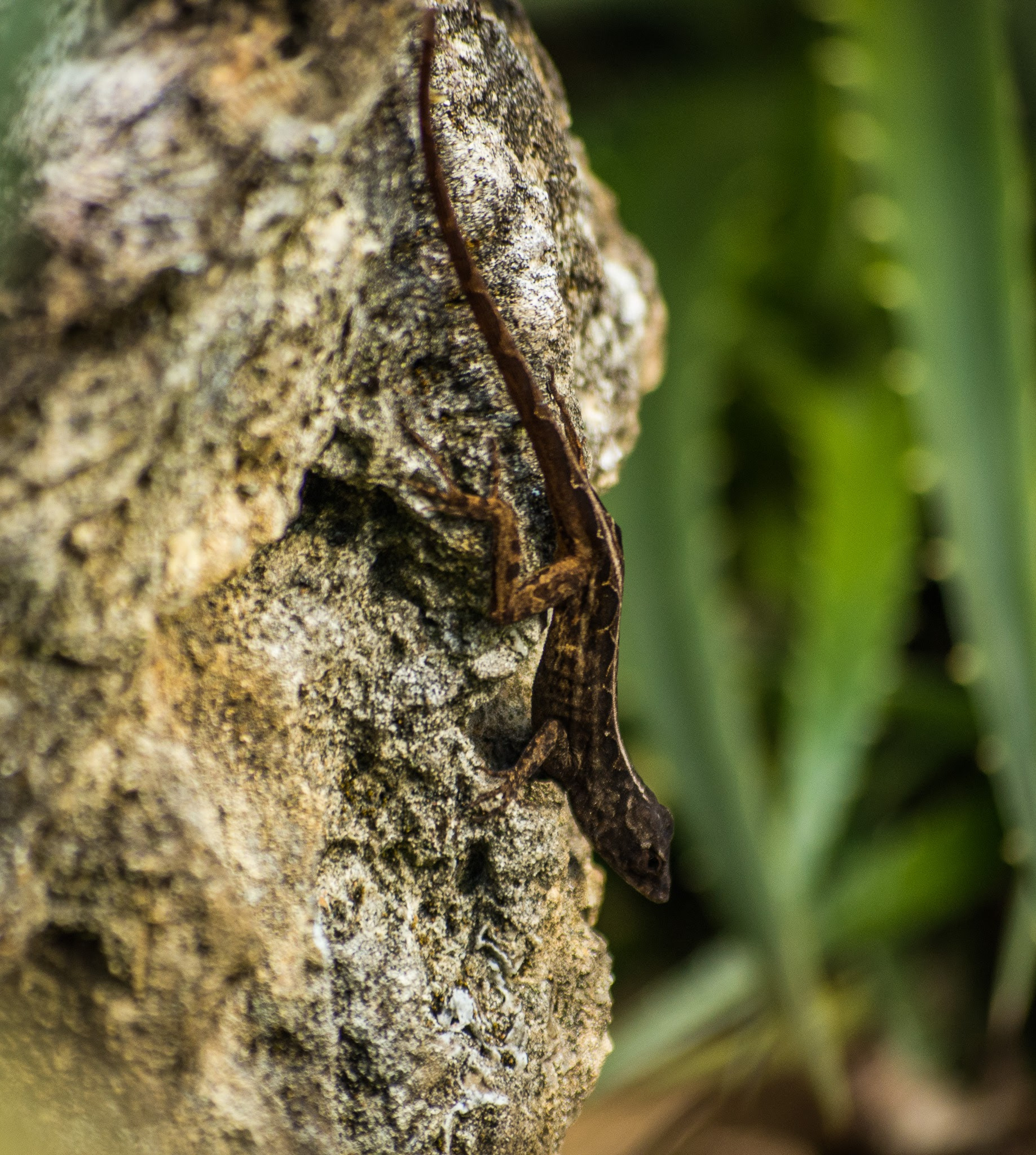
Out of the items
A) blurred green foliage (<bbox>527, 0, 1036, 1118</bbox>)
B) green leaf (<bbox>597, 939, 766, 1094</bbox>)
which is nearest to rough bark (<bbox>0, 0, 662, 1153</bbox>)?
blurred green foliage (<bbox>527, 0, 1036, 1118</bbox>)

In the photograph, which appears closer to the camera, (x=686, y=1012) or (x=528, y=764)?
(x=528, y=764)

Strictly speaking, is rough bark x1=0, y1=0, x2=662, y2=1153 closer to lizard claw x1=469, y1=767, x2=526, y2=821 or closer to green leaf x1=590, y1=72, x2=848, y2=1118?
lizard claw x1=469, y1=767, x2=526, y2=821

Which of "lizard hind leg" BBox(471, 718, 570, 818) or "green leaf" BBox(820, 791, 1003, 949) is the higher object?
"lizard hind leg" BBox(471, 718, 570, 818)

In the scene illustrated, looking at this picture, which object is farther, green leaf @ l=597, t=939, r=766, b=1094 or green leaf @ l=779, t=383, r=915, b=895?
green leaf @ l=779, t=383, r=915, b=895

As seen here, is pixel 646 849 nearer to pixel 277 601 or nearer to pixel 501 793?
pixel 501 793

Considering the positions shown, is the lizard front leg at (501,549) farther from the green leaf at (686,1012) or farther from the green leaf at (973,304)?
the green leaf at (686,1012)

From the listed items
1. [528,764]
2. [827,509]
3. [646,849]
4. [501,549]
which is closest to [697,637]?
[827,509]

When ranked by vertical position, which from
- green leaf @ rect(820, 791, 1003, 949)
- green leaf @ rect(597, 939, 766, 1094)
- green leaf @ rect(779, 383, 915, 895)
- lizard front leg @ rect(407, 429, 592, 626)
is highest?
lizard front leg @ rect(407, 429, 592, 626)

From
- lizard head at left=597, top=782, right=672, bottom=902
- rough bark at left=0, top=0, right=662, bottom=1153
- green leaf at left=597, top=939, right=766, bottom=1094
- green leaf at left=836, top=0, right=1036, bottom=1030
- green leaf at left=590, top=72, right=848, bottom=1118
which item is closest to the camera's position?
rough bark at left=0, top=0, right=662, bottom=1153
